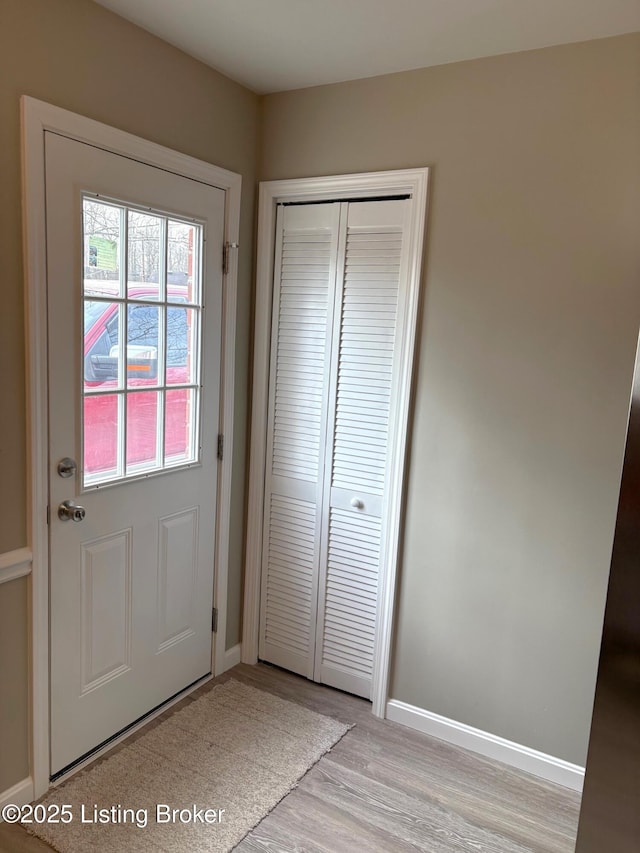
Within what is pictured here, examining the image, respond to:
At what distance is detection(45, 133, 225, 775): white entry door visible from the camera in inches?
72.9

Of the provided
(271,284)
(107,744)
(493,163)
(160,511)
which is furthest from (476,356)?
(107,744)

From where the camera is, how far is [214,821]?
1876 millimetres

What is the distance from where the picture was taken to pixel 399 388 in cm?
230

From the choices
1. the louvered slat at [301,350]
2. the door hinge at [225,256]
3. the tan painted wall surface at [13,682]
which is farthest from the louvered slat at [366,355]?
the tan painted wall surface at [13,682]

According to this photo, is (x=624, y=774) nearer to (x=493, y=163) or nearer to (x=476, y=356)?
(x=476, y=356)

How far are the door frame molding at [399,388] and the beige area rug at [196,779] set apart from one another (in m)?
0.36

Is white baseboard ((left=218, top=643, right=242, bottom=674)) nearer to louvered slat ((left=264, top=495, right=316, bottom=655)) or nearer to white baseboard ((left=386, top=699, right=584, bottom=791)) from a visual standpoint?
louvered slat ((left=264, top=495, right=316, bottom=655))

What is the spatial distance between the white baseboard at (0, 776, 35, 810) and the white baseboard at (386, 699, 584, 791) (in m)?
1.30

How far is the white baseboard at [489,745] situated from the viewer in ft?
6.95

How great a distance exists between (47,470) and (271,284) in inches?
48.1

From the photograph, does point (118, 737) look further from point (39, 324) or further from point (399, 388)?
point (399, 388)

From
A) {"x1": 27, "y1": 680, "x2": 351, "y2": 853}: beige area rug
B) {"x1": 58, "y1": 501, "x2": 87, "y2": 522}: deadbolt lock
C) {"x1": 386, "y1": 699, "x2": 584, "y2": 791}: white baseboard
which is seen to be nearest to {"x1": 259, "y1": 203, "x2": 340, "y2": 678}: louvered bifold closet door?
{"x1": 27, "y1": 680, "x2": 351, "y2": 853}: beige area rug

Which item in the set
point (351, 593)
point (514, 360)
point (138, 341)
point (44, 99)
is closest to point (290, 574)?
point (351, 593)

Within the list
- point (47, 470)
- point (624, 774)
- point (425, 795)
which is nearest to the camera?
point (624, 774)
